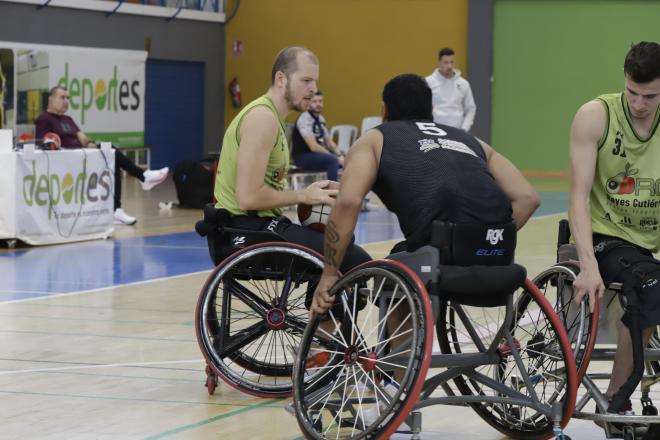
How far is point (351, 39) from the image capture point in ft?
69.5

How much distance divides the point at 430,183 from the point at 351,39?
17504 millimetres

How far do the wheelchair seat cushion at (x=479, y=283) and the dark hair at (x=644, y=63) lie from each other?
73 centimetres

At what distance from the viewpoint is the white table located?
9.92 m

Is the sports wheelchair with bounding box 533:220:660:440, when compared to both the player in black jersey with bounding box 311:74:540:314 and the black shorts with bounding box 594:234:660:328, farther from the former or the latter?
the player in black jersey with bounding box 311:74:540:314

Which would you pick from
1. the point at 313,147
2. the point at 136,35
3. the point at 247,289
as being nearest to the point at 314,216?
the point at 247,289

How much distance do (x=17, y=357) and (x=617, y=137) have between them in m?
2.94

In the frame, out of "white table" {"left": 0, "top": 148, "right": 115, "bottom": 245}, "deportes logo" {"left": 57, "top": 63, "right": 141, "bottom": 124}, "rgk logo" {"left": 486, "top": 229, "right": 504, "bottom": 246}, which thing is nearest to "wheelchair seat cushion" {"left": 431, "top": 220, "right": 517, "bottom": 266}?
"rgk logo" {"left": 486, "top": 229, "right": 504, "bottom": 246}

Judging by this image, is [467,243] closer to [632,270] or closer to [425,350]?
[425,350]

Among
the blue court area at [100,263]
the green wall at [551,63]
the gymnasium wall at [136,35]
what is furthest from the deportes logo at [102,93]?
the blue court area at [100,263]

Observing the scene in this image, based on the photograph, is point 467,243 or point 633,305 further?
point 633,305

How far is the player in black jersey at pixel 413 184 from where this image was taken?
3.90 metres

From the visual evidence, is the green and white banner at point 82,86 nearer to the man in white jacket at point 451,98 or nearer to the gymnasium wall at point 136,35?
the gymnasium wall at point 136,35

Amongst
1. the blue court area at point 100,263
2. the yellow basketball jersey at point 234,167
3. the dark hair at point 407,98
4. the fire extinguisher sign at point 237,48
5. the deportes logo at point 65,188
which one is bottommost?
the blue court area at point 100,263

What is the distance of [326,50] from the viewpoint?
21.4 meters
